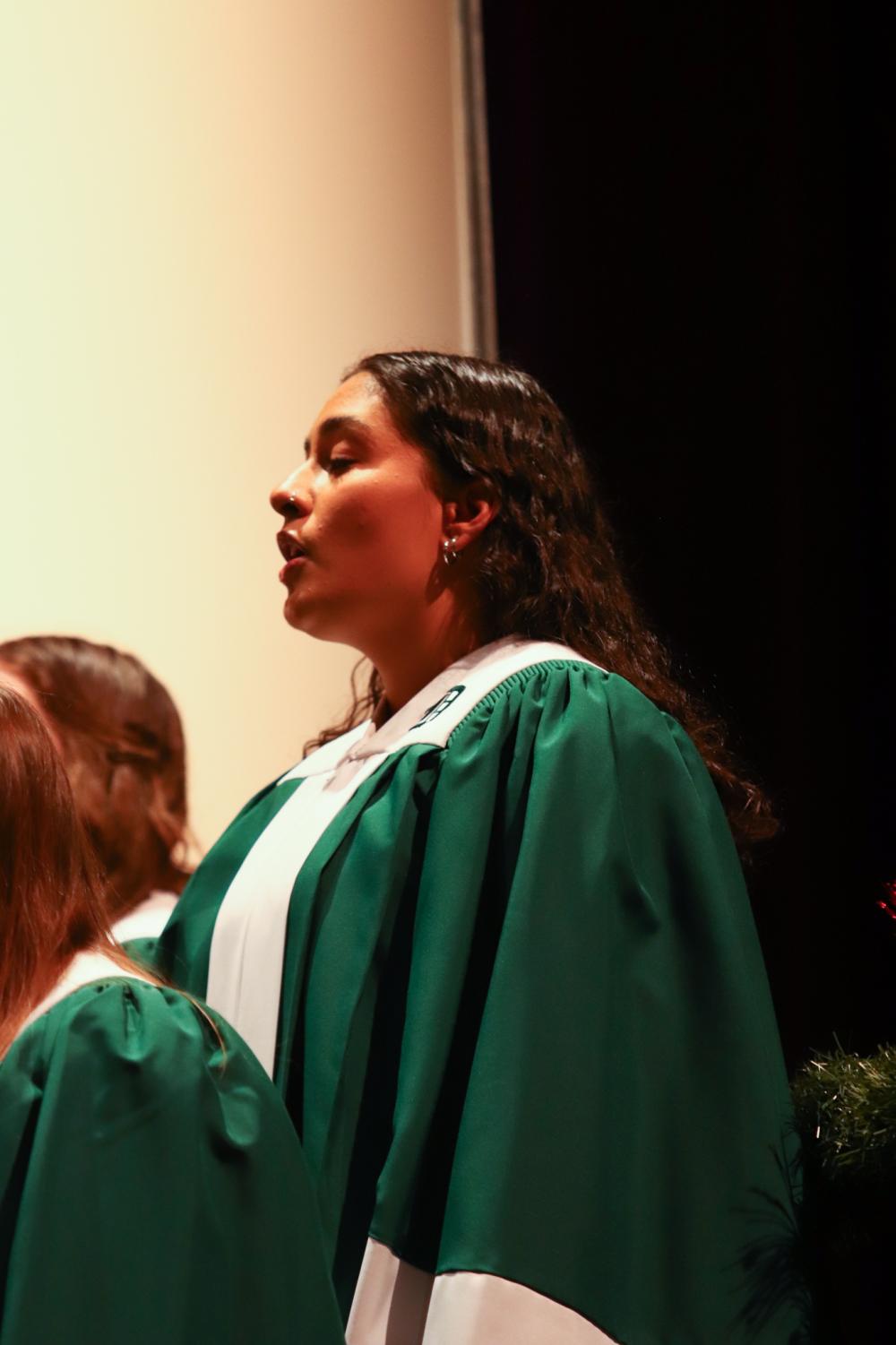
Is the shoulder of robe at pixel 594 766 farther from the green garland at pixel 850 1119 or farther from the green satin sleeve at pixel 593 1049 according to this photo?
the green garland at pixel 850 1119

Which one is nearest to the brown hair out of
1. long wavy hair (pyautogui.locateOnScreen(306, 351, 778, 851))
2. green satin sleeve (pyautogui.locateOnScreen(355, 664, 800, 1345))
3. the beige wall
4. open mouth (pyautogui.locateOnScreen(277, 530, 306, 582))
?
the beige wall

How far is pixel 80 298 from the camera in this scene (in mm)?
2816

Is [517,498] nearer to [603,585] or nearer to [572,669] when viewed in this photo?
[603,585]

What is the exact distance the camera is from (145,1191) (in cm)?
121

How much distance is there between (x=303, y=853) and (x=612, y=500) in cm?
98

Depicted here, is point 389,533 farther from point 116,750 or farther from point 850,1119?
point 850,1119

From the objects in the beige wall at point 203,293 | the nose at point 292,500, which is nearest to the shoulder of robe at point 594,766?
the nose at point 292,500

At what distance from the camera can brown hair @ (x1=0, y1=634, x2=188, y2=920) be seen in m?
2.36

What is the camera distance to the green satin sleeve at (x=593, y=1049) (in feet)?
5.07

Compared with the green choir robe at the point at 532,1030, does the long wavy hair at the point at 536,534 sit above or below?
above

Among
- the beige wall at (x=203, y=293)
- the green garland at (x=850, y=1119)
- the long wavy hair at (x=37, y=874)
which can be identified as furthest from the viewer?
the beige wall at (x=203, y=293)

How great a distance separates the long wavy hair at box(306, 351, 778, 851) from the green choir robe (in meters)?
0.09

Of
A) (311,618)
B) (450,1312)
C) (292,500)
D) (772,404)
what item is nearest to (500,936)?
(450,1312)

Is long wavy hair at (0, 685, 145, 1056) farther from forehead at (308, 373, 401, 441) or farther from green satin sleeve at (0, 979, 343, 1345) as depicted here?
forehead at (308, 373, 401, 441)
